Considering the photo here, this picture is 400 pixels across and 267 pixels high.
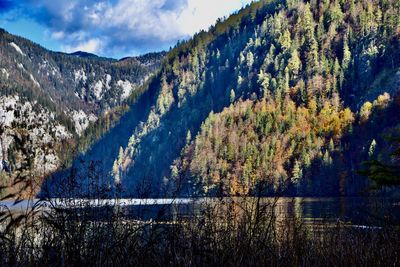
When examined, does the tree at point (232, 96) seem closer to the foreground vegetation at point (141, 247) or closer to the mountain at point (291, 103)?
the mountain at point (291, 103)

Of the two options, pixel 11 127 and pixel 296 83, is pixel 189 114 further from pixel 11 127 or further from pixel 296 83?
pixel 11 127

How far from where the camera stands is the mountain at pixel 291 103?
375ft

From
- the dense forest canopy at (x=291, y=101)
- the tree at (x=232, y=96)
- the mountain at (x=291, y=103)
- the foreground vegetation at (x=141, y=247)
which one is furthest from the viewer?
the tree at (x=232, y=96)

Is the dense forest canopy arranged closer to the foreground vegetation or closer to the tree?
the tree

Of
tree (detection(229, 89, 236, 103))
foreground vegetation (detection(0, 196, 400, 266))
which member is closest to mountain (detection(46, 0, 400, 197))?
tree (detection(229, 89, 236, 103))

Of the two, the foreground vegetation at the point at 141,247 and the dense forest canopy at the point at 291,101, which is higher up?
the dense forest canopy at the point at 291,101

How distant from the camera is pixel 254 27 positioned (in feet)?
630

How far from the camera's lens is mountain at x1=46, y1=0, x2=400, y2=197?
114188mm

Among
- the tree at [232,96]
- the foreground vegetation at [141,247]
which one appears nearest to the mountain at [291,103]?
the tree at [232,96]

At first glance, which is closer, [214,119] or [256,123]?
[256,123]

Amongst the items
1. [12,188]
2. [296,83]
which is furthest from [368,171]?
[296,83]

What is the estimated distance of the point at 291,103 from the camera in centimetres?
14500

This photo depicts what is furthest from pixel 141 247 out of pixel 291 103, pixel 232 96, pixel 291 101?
pixel 232 96

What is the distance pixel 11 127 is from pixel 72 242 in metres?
1.88
